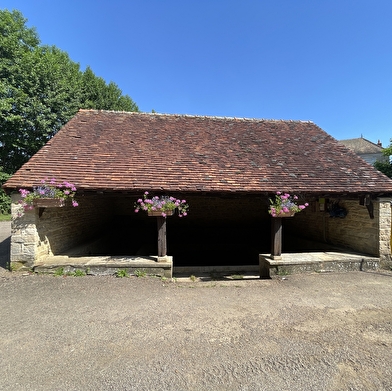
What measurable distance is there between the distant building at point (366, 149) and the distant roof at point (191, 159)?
29.5 metres

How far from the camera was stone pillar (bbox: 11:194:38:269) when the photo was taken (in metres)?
5.24

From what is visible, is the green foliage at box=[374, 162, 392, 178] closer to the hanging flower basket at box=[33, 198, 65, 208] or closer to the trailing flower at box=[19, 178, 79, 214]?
the trailing flower at box=[19, 178, 79, 214]

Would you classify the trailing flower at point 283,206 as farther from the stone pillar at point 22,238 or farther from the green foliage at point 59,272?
the stone pillar at point 22,238

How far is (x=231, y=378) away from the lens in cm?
231

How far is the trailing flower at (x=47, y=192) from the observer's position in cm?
504

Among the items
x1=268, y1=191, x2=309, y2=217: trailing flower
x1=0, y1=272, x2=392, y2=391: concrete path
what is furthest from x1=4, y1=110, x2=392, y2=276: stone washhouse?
x1=0, y1=272, x2=392, y2=391: concrete path

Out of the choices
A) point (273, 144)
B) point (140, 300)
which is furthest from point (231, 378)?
point (273, 144)

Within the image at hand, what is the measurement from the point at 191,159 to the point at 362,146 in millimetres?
37362

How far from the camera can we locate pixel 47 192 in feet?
16.6

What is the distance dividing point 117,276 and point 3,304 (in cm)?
195

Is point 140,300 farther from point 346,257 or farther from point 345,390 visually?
point 346,257

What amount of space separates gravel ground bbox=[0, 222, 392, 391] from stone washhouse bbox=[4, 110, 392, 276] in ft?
3.86

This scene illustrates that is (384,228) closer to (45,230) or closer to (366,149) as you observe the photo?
(45,230)

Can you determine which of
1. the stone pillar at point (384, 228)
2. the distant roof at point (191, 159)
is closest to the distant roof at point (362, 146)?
the distant roof at point (191, 159)
